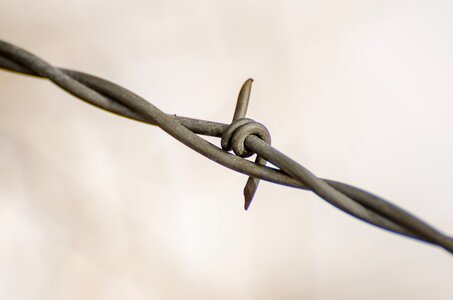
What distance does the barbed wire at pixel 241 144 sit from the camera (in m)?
0.17

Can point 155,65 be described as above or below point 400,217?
above

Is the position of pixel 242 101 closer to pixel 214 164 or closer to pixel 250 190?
pixel 250 190

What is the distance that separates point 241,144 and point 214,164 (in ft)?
0.87

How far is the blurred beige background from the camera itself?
0.41m

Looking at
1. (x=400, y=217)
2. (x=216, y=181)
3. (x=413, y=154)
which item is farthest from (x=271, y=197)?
(x=400, y=217)

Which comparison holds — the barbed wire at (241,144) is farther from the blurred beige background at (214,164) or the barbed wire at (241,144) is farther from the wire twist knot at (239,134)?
the blurred beige background at (214,164)

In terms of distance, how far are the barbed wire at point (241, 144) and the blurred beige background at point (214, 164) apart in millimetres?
247

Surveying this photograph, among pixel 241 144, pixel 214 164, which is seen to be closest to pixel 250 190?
pixel 241 144

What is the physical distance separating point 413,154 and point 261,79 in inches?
7.7

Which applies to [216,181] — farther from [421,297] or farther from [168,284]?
[421,297]

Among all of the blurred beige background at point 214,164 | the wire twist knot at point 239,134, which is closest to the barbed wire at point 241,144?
the wire twist knot at point 239,134

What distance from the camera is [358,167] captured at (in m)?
0.46

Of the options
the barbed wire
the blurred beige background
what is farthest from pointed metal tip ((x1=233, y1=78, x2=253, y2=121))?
the blurred beige background

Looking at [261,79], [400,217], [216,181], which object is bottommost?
[400,217]
